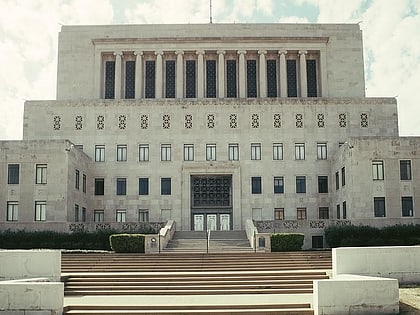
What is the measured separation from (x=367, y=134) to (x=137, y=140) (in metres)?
20.7

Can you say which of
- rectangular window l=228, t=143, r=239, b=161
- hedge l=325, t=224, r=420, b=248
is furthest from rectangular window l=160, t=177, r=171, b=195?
hedge l=325, t=224, r=420, b=248

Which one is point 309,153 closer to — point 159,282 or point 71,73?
point 71,73

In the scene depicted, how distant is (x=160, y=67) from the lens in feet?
206

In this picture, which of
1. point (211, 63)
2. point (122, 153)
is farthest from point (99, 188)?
point (211, 63)

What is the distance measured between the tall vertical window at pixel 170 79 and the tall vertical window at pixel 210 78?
10.9 ft

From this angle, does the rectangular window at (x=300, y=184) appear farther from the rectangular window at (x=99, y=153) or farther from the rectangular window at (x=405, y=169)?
the rectangular window at (x=99, y=153)

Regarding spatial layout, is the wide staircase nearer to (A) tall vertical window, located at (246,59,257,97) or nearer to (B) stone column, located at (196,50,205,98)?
(B) stone column, located at (196,50,205,98)

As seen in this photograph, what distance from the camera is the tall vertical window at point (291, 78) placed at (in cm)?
6306

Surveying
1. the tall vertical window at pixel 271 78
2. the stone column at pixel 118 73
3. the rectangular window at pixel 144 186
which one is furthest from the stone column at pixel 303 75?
the stone column at pixel 118 73

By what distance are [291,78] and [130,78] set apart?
52.0 ft

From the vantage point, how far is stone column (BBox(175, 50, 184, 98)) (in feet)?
204

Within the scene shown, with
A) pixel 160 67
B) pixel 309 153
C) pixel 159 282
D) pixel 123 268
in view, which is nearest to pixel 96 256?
pixel 123 268

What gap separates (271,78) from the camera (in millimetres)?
63688

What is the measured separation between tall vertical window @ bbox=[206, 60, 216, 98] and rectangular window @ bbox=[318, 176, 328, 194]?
13.8 m
